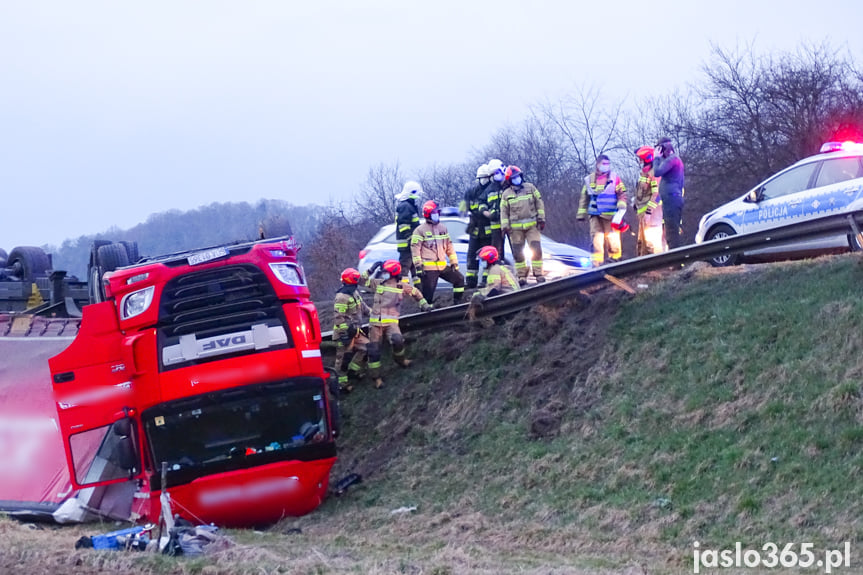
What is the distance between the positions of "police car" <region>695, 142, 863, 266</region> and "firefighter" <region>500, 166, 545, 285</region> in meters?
2.62

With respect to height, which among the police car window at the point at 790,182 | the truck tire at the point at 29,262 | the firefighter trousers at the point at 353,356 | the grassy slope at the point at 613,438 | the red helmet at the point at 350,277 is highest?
the truck tire at the point at 29,262

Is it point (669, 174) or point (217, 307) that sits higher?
point (669, 174)

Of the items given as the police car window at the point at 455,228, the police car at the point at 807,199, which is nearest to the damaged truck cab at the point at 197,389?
the police car at the point at 807,199

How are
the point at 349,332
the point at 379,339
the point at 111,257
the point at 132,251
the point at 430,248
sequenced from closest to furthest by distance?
the point at 111,257 < the point at 132,251 < the point at 349,332 < the point at 379,339 < the point at 430,248

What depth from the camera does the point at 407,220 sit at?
15.9m

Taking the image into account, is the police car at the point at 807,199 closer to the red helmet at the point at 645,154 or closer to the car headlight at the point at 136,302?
the red helmet at the point at 645,154

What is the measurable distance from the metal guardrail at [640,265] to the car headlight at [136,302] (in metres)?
5.20

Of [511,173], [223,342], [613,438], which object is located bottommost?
[613,438]

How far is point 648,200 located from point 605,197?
0.67m

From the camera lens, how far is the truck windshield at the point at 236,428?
1020 centimetres

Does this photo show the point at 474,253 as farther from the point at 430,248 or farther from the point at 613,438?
the point at 613,438

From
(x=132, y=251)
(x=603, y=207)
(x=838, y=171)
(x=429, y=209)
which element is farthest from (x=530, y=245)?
(x=132, y=251)

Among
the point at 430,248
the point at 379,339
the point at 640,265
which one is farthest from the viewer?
the point at 430,248

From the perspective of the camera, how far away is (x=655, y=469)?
9.82 m
